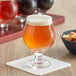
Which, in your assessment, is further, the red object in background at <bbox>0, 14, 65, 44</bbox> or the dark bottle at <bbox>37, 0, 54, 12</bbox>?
the dark bottle at <bbox>37, 0, 54, 12</bbox>

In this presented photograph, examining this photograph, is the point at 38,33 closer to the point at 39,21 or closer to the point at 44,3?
the point at 39,21

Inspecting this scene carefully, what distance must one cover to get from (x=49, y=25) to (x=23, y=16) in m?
0.64

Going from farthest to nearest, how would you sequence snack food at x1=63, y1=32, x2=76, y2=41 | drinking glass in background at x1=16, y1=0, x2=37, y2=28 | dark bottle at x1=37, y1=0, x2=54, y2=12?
1. dark bottle at x1=37, y1=0, x2=54, y2=12
2. drinking glass in background at x1=16, y1=0, x2=37, y2=28
3. snack food at x1=63, y1=32, x2=76, y2=41

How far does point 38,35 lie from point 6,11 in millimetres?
495

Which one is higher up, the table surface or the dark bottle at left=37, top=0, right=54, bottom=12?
the dark bottle at left=37, top=0, right=54, bottom=12

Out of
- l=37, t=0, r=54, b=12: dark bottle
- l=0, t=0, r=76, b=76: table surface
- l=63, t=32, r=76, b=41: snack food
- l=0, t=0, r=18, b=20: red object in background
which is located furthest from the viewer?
l=37, t=0, r=54, b=12: dark bottle

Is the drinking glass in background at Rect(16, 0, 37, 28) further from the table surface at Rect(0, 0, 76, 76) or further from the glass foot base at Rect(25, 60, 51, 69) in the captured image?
the glass foot base at Rect(25, 60, 51, 69)

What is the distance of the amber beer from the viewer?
3.55 ft

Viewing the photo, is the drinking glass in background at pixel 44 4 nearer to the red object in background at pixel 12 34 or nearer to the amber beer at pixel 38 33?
the red object in background at pixel 12 34

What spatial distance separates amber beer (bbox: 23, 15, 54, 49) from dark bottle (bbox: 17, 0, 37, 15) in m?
0.55

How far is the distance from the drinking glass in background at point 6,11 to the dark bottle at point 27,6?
10 centimetres

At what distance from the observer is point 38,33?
3.54 feet

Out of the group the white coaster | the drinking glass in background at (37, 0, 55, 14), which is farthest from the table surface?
the drinking glass in background at (37, 0, 55, 14)

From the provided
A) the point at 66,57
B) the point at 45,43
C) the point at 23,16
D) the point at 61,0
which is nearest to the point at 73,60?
the point at 66,57
